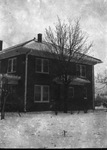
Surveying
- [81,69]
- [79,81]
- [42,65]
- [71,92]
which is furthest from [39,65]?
[81,69]

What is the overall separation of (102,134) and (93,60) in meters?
18.8

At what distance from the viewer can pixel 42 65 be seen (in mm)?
23328

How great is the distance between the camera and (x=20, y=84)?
72.6 ft

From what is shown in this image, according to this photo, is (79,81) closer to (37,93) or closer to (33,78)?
(37,93)

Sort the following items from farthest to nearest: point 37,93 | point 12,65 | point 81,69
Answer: point 81,69
point 12,65
point 37,93

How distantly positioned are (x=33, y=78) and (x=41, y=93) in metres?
1.78

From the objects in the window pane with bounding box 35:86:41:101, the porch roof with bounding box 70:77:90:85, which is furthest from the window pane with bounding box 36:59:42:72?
the porch roof with bounding box 70:77:90:85

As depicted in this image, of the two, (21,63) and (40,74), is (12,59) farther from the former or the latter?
(40,74)

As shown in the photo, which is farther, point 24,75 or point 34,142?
point 24,75

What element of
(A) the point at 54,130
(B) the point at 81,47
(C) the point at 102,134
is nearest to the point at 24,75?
(B) the point at 81,47

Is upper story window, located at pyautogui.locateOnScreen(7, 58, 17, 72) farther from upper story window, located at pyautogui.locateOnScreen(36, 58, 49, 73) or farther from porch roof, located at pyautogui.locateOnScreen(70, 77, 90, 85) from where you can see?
porch roof, located at pyautogui.locateOnScreen(70, 77, 90, 85)

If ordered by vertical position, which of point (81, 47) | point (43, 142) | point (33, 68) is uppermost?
point (81, 47)

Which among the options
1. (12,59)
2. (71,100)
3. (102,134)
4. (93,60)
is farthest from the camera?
(93,60)

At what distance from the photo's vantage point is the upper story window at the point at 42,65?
75.6 feet
